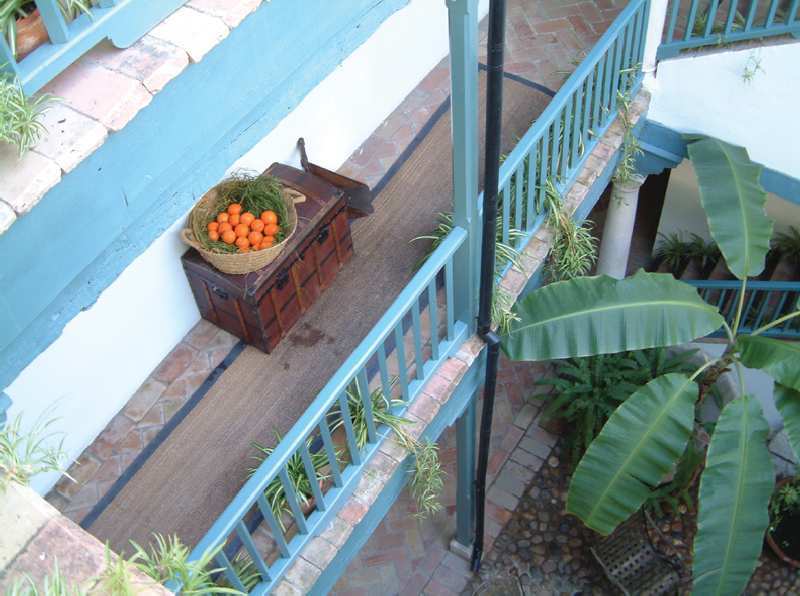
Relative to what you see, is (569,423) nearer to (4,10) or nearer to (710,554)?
(710,554)

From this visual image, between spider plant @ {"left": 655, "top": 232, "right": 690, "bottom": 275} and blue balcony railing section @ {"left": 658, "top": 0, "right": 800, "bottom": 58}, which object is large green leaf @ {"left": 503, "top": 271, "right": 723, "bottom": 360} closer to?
blue balcony railing section @ {"left": 658, "top": 0, "right": 800, "bottom": 58}

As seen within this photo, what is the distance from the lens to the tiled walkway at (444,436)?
5348mm

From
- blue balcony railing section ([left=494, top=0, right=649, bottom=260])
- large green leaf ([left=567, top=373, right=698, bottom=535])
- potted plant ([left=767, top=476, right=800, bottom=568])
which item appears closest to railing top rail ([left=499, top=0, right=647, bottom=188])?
blue balcony railing section ([left=494, top=0, right=649, bottom=260])

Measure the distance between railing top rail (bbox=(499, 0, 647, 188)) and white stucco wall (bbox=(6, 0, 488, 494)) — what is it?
1457 mm

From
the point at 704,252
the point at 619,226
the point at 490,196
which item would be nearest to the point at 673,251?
the point at 704,252

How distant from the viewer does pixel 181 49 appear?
9.08 ft

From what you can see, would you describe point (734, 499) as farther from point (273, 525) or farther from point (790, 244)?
point (790, 244)

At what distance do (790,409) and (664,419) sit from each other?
0.79 m

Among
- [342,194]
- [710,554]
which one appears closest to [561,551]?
[710,554]

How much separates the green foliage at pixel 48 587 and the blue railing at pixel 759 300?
6461mm

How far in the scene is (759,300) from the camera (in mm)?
8117

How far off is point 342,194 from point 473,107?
1851 millimetres

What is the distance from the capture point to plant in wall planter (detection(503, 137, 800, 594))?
522 centimetres

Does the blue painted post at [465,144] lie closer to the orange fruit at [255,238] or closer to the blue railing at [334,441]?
the blue railing at [334,441]
